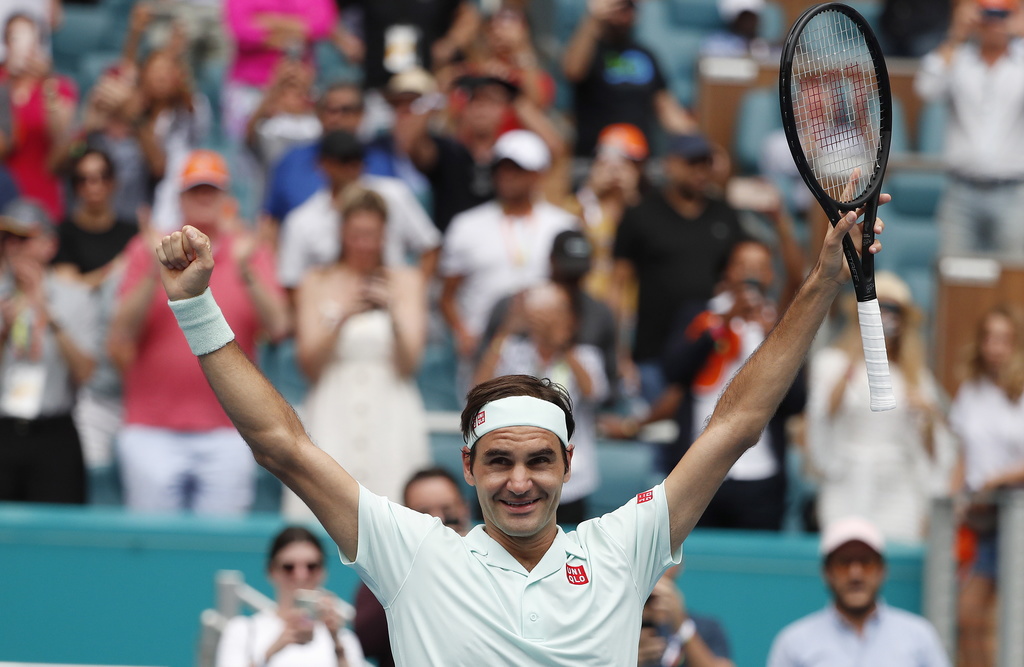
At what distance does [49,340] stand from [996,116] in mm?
5514

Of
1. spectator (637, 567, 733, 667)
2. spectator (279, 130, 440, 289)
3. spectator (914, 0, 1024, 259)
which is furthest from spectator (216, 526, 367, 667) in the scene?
spectator (914, 0, 1024, 259)

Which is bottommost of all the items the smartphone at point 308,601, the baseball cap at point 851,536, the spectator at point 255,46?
the smartphone at point 308,601

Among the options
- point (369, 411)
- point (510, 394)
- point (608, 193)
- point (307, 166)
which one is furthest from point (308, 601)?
point (608, 193)

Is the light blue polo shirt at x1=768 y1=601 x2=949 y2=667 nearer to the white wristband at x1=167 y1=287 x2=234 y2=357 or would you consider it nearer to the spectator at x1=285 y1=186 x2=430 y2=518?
the spectator at x1=285 y1=186 x2=430 y2=518

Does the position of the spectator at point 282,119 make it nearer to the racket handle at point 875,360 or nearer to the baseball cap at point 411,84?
the baseball cap at point 411,84

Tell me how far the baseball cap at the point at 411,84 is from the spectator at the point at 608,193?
3.69 feet

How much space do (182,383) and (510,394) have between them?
150 inches

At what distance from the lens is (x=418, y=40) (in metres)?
10.4

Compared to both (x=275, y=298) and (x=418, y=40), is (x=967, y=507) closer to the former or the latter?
(x=275, y=298)

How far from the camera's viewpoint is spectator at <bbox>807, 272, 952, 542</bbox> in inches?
268

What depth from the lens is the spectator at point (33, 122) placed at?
8.87 m

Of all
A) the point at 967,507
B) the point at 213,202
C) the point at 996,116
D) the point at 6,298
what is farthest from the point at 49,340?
the point at 996,116

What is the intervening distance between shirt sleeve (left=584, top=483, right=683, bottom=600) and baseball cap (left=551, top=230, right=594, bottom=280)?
156 inches

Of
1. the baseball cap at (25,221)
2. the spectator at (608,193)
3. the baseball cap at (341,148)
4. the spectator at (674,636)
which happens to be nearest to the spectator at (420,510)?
the spectator at (674,636)
